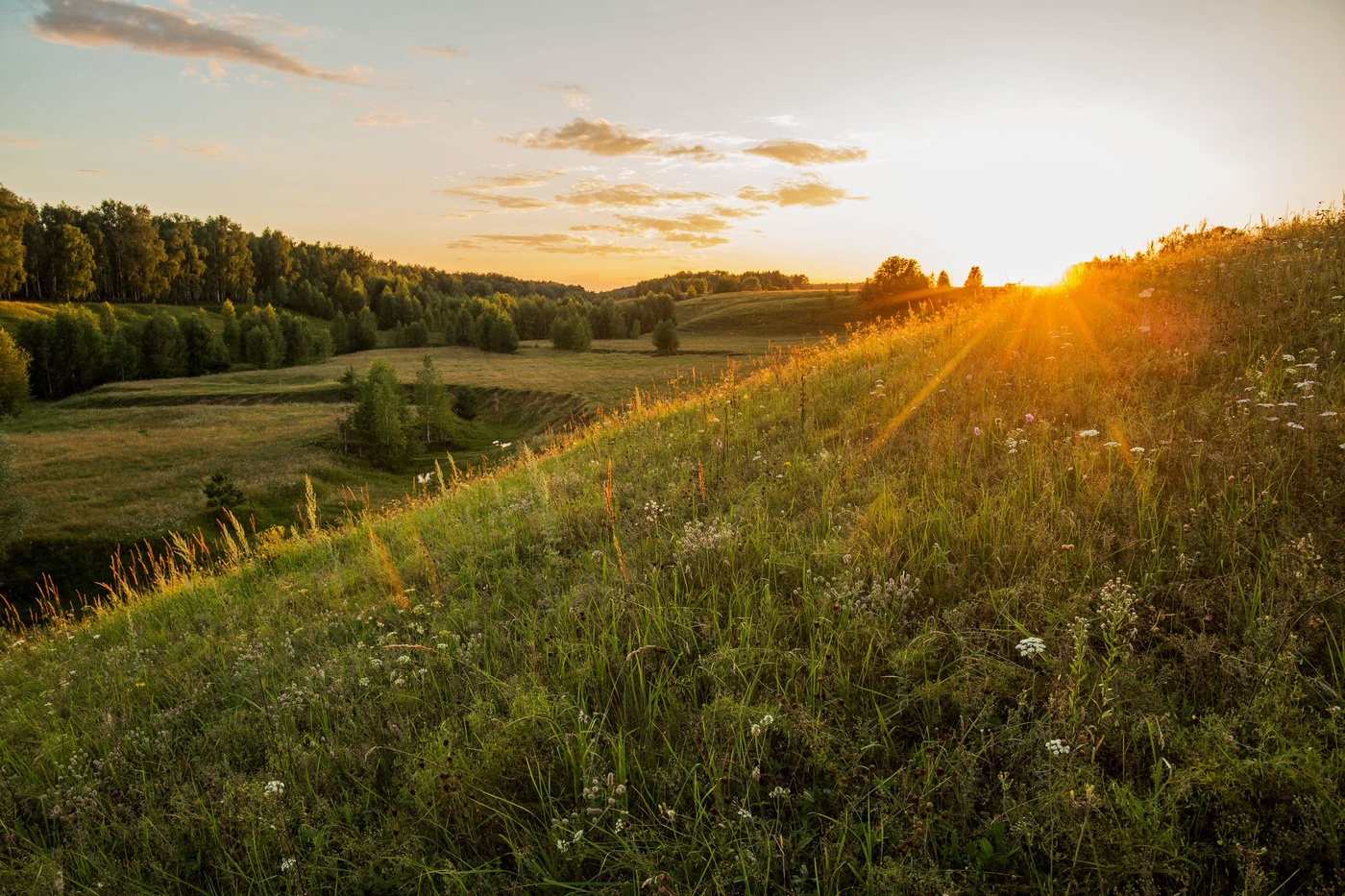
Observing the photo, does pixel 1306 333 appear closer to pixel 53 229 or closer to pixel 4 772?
pixel 4 772

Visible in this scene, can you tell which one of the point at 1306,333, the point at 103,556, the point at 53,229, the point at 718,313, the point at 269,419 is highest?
the point at 53,229

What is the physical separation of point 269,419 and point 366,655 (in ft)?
209

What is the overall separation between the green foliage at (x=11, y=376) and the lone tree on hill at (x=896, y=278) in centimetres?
10097

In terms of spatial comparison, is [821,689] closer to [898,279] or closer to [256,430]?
[256,430]

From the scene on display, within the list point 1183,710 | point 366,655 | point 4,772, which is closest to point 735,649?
point 1183,710

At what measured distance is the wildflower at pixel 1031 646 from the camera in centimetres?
261

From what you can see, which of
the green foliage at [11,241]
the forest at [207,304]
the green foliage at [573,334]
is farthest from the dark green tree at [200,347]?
the green foliage at [573,334]

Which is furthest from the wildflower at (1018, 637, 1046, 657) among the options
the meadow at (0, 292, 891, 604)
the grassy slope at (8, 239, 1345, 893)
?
the meadow at (0, 292, 891, 604)

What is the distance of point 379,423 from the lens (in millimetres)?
48469

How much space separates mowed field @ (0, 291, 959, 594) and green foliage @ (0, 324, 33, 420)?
2.12m

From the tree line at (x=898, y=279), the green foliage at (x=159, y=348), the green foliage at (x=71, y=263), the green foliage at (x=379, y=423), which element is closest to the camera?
the green foliage at (x=379, y=423)

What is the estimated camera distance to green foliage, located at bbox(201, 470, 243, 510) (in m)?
33.1

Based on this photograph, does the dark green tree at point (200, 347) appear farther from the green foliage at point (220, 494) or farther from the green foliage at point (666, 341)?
the green foliage at point (220, 494)

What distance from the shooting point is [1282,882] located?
5.84 feet
